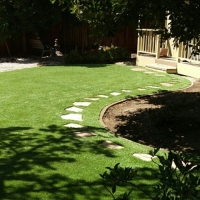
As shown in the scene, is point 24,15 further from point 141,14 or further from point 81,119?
point 141,14

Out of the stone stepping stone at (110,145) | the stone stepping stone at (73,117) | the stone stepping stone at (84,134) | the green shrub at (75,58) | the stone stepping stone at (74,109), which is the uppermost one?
the green shrub at (75,58)

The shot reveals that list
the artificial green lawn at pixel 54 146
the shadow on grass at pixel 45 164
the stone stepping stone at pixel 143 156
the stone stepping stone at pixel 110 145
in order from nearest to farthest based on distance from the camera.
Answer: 1. the shadow on grass at pixel 45 164
2. the artificial green lawn at pixel 54 146
3. the stone stepping stone at pixel 143 156
4. the stone stepping stone at pixel 110 145

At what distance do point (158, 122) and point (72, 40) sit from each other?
49.5 ft

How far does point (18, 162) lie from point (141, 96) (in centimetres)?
509

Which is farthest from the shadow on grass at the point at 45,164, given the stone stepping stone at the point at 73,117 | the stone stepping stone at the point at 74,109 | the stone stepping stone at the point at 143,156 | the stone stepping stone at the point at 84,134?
the stone stepping stone at the point at 74,109

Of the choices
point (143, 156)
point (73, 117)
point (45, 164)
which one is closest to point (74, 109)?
point (73, 117)

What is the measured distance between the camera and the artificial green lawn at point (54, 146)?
4082mm

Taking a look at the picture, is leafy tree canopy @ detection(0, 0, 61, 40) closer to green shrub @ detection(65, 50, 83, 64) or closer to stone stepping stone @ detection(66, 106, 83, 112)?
green shrub @ detection(65, 50, 83, 64)

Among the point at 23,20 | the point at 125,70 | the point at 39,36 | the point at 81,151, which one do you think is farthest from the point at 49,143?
the point at 39,36

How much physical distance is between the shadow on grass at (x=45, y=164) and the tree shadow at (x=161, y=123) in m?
1.12

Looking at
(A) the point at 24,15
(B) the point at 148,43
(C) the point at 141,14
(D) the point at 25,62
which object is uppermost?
(A) the point at 24,15

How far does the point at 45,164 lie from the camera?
4719 mm

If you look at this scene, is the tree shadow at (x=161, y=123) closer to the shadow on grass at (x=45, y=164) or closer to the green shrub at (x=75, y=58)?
the shadow on grass at (x=45, y=164)

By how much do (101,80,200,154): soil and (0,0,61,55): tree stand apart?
938cm
